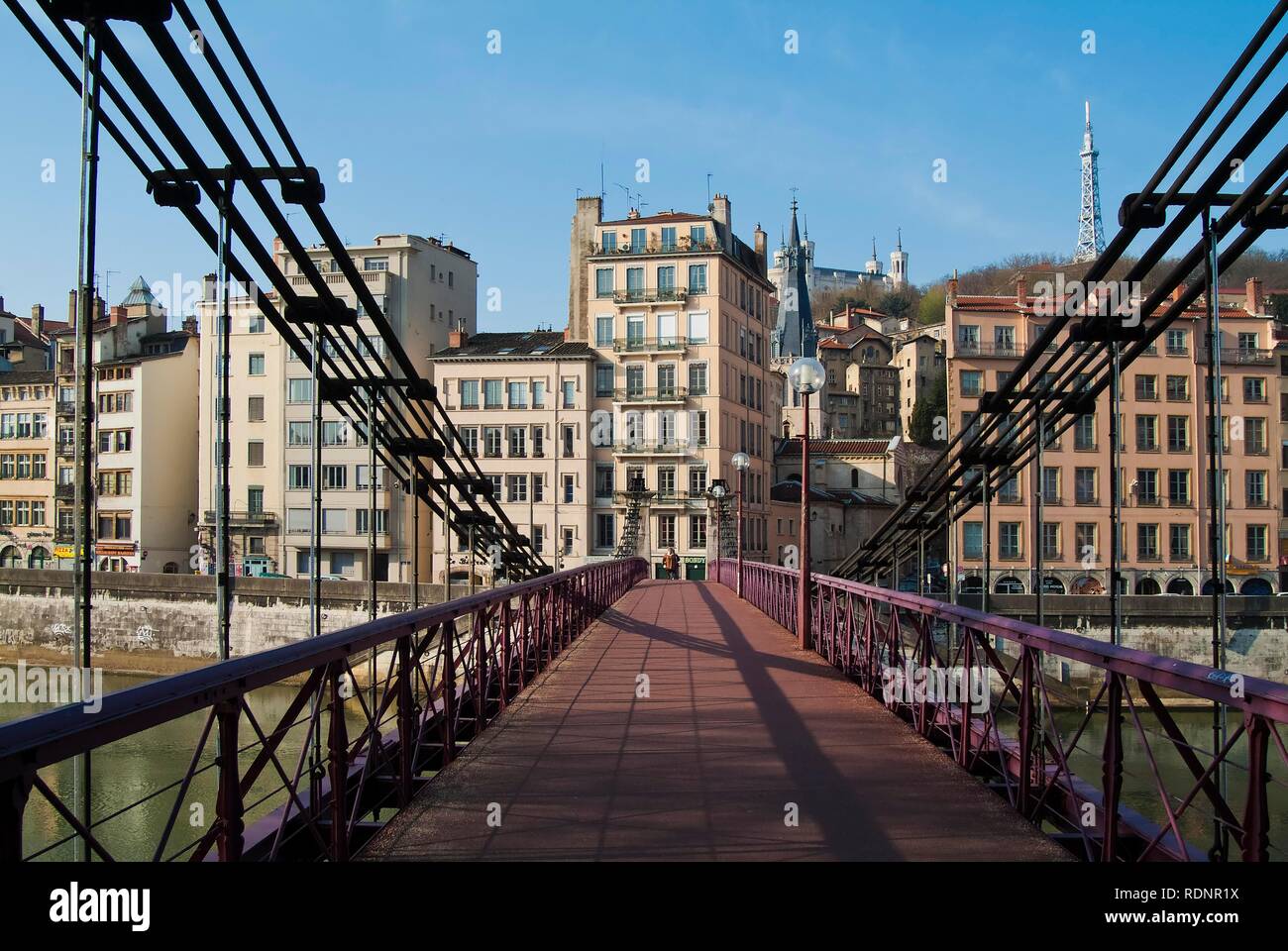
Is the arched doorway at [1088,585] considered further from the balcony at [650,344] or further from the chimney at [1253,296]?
the balcony at [650,344]

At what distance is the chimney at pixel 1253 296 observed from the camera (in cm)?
5662

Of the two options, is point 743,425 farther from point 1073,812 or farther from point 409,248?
point 1073,812

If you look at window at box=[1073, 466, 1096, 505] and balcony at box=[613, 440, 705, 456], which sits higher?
balcony at box=[613, 440, 705, 456]

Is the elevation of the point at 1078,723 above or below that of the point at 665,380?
below

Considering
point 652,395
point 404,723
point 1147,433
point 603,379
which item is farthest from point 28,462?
point 404,723

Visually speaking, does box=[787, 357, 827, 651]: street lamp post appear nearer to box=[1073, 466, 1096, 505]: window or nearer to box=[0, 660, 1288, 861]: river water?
box=[0, 660, 1288, 861]: river water

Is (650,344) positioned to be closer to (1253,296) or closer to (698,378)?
(698,378)

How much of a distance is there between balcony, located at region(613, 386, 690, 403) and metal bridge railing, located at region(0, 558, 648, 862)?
48.6 meters

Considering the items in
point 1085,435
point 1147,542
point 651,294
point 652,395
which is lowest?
point 1147,542

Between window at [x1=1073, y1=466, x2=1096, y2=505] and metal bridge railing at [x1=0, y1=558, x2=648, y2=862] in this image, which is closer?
metal bridge railing at [x1=0, y1=558, x2=648, y2=862]

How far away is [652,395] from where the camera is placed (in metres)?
61.7

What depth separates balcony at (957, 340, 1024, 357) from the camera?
57.0m

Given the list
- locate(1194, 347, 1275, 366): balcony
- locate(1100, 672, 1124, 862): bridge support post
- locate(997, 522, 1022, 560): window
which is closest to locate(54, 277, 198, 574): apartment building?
locate(997, 522, 1022, 560): window

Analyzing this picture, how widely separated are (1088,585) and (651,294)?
1036 inches
